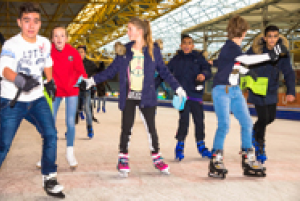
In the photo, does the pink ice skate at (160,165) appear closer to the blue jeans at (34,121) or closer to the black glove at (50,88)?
the blue jeans at (34,121)

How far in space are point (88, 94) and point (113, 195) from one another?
3.89m

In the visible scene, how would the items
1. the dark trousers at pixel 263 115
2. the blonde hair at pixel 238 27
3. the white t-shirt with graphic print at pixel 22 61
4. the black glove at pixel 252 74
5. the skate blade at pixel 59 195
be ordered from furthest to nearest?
1. the dark trousers at pixel 263 115
2. the black glove at pixel 252 74
3. the blonde hair at pixel 238 27
4. the skate blade at pixel 59 195
5. the white t-shirt with graphic print at pixel 22 61

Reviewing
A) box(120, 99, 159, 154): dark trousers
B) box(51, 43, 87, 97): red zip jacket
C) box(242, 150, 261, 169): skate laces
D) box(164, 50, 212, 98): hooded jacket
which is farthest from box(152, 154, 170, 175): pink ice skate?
box(164, 50, 212, 98): hooded jacket

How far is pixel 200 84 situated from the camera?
4465 millimetres

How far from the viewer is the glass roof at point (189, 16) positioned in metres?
28.1

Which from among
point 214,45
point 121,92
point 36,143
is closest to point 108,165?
point 121,92

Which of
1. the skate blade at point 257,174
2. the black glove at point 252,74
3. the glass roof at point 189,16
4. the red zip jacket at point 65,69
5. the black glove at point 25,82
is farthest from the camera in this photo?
the glass roof at point 189,16

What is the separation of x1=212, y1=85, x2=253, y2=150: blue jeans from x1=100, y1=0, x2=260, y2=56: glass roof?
19.3 meters

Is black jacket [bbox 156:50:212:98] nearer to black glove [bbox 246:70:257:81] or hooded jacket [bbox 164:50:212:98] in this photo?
hooded jacket [bbox 164:50:212:98]

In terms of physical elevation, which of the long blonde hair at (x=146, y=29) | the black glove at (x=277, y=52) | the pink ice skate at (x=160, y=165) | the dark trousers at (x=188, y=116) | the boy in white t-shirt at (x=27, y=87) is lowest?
the pink ice skate at (x=160, y=165)

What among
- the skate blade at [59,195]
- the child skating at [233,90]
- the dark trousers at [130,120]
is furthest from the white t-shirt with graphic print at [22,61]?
the child skating at [233,90]

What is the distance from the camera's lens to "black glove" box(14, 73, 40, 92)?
2477 mm

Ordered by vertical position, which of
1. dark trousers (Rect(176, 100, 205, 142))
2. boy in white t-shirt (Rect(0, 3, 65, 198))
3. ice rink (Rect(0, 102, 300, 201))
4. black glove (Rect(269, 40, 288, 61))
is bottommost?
ice rink (Rect(0, 102, 300, 201))

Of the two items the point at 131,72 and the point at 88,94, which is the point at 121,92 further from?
the point at 88,94
